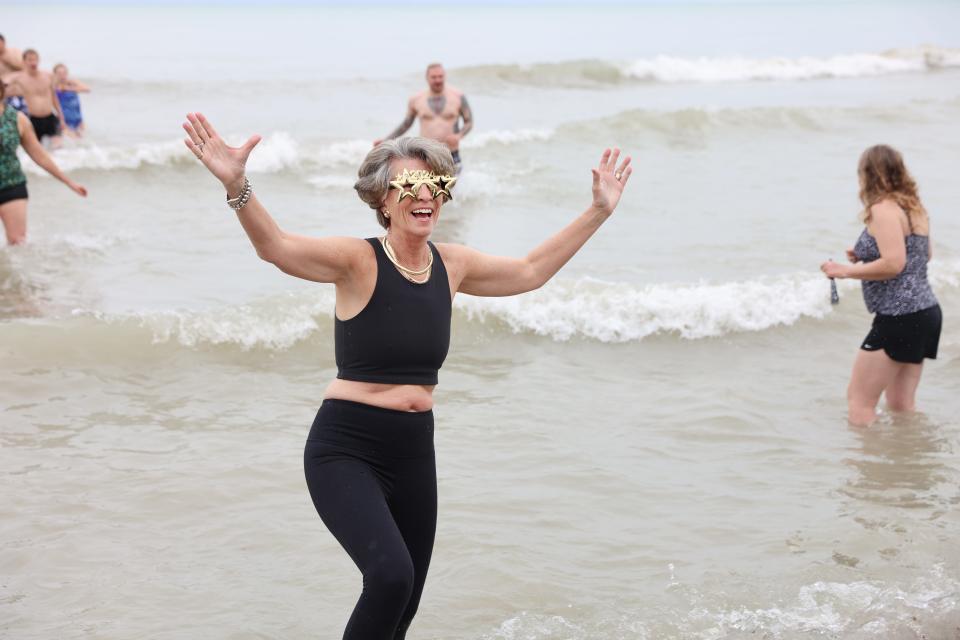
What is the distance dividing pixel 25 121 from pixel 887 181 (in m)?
6.83

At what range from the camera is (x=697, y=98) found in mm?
32625

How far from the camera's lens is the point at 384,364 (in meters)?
3.69

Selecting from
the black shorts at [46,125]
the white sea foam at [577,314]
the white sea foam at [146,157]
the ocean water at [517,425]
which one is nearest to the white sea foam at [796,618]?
the ocean water at [517,425]

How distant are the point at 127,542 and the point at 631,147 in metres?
17.3

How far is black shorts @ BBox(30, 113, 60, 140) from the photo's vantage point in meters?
17.9

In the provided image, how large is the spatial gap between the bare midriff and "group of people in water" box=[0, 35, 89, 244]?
20.8ft

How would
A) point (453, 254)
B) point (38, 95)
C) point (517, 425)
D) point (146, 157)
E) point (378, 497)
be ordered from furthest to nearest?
point (146, 157)
point (38, 95)
point (517, 425)
point (453, 254)
point (378, 497)

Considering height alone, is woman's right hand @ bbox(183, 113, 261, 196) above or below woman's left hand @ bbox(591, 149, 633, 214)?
above

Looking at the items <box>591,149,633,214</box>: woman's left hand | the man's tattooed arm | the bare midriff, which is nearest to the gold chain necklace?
the bare midriff

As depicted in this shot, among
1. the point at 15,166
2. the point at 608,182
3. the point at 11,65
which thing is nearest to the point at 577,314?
the point at 15,166

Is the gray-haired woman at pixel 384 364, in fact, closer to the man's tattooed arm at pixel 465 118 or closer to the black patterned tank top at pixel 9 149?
the black patterned tank top at pixel 9 149

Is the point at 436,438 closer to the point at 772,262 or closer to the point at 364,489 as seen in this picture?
the point at 364,489

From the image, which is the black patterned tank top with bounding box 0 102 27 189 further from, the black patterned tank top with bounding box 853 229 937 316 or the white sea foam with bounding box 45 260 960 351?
the black patterned tank top with bounding box 853 229 937 316

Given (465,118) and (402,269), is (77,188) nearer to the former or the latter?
(465,118)
